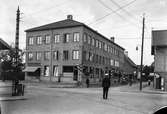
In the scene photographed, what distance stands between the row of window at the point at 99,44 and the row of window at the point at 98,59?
189 cm

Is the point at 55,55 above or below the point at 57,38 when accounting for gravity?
below

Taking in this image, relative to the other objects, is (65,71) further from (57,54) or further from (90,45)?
(90,45)

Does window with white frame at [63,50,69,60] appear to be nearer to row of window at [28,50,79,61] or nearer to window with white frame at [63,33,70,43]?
row of window at [28,50,79,61]

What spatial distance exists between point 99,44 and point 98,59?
9.98ft

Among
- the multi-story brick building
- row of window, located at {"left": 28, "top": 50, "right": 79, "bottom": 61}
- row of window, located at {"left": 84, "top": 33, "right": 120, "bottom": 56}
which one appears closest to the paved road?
the multi-story brick building

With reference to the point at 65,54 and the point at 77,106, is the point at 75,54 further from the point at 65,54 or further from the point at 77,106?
the point at 77,106

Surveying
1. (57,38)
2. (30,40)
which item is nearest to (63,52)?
(57,38)

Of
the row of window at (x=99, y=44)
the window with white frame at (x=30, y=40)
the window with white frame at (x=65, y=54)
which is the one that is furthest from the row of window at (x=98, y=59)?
the window with white frame at (x=30, y=40)

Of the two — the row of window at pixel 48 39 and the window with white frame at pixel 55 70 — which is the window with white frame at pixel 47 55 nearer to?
the row of window at pixel 48 39

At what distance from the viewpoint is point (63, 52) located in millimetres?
38719

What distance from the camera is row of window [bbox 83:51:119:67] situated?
3871 centimetres

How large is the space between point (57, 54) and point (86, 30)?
641 centimetres

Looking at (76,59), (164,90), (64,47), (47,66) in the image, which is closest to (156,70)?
(164,90)

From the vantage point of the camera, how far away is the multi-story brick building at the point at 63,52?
123 ft
